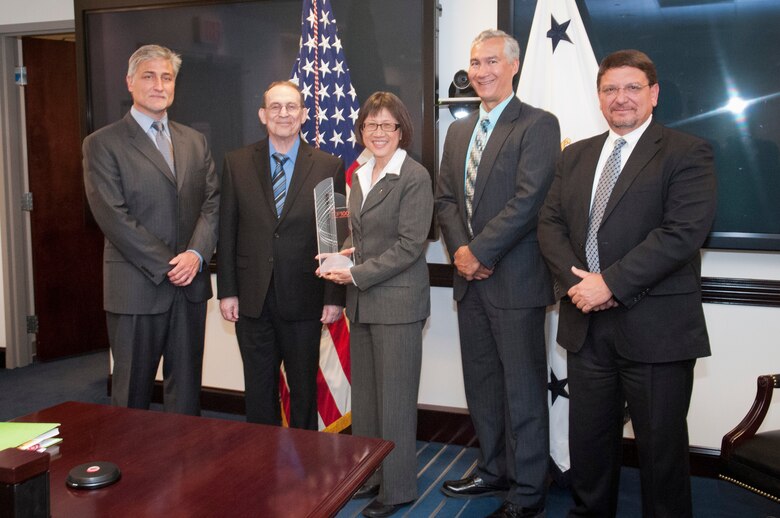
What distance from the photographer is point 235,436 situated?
1.69m

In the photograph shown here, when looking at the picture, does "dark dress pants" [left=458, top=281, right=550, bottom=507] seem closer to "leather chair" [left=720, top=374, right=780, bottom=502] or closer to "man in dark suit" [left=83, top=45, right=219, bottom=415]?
"leather chair" [left=720, top=374, right=780, bottom=502]

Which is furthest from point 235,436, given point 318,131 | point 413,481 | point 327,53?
point 327,53

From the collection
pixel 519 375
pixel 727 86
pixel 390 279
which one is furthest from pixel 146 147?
pixel 727 86

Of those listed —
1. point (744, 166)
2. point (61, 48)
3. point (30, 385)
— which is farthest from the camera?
point (61, 48)

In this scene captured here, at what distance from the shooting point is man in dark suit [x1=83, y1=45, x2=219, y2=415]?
9.36ft

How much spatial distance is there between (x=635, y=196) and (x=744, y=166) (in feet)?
3.12

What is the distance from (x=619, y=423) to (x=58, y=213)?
4545mm

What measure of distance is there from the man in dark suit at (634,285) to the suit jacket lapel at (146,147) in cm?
156

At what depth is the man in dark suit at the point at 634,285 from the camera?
7.52 feet

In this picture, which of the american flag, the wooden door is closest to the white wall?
the american flag

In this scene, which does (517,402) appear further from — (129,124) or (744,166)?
(129,124)

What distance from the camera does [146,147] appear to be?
2912mm

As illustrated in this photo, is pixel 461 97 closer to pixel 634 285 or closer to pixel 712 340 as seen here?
pixel 634 285

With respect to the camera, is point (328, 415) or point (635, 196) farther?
point (328, 415)
